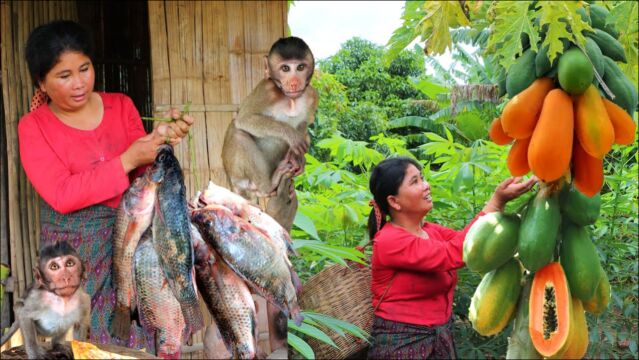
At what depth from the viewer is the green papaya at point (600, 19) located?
5.41ft

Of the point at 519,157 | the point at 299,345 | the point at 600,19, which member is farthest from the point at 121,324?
the point at 600,19

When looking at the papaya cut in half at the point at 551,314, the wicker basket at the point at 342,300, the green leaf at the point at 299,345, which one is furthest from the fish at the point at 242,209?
the wicker basket at the point at 342,300

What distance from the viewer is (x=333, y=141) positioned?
18.2 ft

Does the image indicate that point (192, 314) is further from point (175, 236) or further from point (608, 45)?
point (608, 45)

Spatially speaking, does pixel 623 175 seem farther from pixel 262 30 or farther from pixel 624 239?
pixel 262 30

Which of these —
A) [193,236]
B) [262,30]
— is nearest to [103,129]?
[262,30]

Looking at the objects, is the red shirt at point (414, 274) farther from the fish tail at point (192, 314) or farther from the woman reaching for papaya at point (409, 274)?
the fish tail at point (192, 314)

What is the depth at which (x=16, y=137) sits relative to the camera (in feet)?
11.8

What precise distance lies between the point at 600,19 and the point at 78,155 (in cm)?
182

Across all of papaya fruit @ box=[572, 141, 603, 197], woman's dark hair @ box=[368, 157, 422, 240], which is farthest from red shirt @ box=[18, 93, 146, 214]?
papaya fruit @ box=[572, 141, 603, 197]

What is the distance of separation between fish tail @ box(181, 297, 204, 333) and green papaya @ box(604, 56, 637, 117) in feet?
3.47

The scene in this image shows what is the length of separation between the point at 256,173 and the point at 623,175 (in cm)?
282

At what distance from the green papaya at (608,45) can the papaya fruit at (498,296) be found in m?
0.45

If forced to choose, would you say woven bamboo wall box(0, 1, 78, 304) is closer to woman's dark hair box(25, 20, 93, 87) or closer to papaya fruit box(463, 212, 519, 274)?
woman's dark hair box(25, 20, 93, 87)
